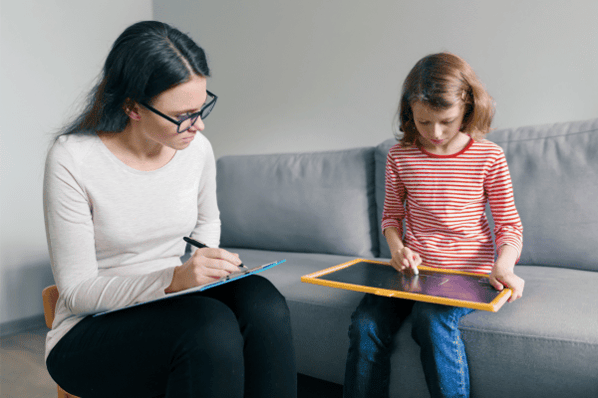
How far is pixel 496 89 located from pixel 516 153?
0.41 m

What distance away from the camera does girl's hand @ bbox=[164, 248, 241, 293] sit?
2.44 feet

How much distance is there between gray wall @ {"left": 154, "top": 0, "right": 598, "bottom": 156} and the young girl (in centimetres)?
58

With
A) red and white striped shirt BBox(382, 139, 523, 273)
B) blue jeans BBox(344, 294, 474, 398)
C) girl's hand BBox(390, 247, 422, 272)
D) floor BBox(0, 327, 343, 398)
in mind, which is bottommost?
floor BBox(0, 327, 343, 398)

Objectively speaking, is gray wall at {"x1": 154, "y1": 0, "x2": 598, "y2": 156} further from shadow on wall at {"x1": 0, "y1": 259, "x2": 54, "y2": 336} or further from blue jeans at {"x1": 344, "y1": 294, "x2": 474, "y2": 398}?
shadow on wall at {"x1": 0, "y1": 259, "x2": 54, "y2": 336}

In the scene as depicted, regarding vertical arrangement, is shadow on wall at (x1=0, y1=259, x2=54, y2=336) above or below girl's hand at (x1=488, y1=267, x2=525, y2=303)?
below

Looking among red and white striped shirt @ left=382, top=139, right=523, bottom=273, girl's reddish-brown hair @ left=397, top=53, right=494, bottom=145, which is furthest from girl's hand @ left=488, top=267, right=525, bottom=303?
girl's reddish-brown hair @ left=397, top=53, right=494, bottom=145

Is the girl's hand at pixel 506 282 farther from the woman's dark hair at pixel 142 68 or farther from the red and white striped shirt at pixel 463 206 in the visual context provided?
the woman's dark hair at pixel 142 68

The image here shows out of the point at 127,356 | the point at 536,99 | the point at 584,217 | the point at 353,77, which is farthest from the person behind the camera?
the point at 353,77

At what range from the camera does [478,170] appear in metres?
1.16

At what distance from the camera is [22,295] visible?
2.05m

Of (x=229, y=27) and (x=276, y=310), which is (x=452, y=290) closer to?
(x=276, y=310)

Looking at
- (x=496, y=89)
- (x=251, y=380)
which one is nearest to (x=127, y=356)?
(x=251, y=380)

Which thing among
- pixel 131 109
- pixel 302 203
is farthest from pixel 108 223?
pixel 302 203

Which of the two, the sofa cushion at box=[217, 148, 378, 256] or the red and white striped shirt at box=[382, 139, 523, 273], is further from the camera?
the sofa cushion at box=[217, 148, 378, 256]
